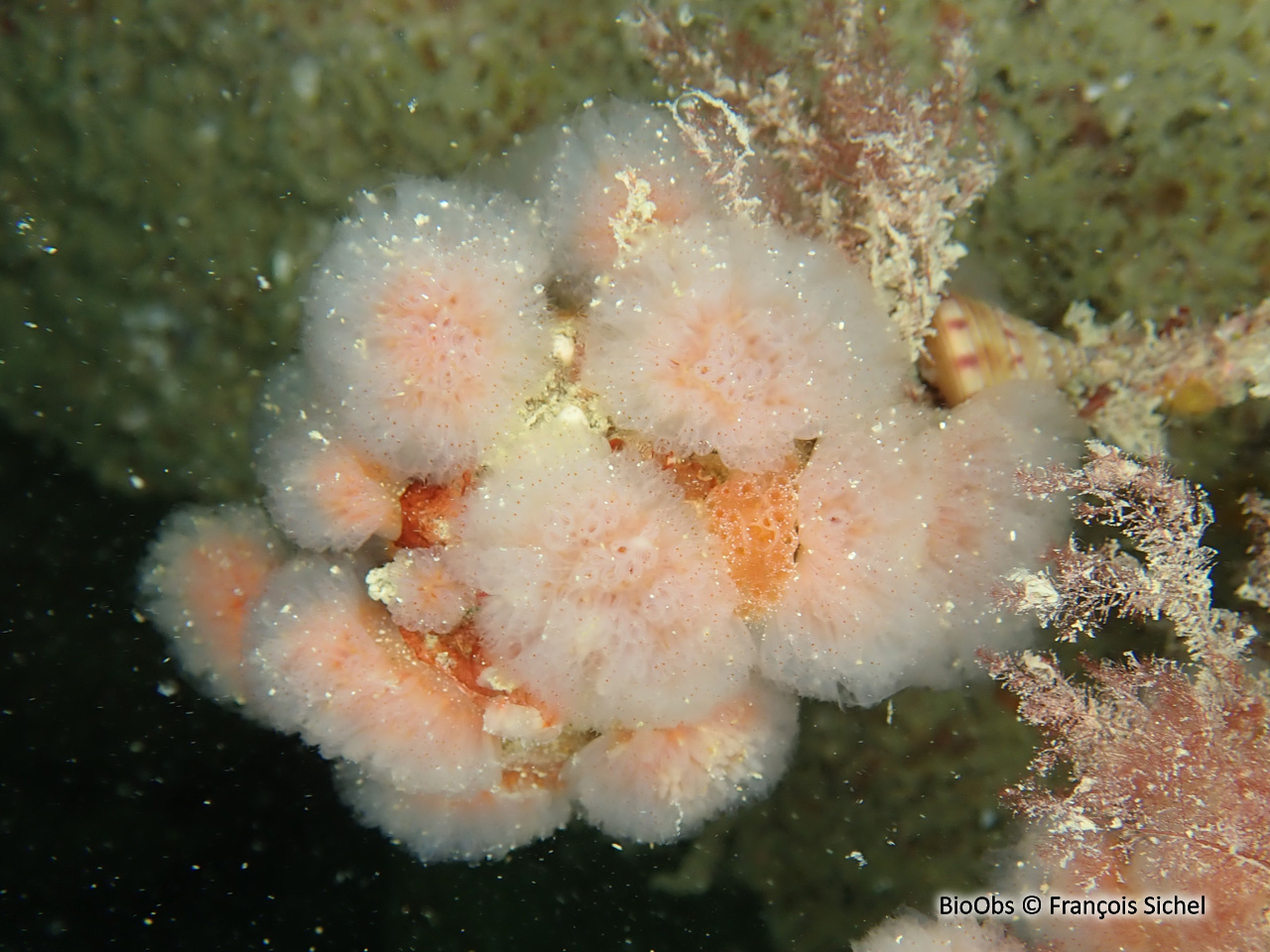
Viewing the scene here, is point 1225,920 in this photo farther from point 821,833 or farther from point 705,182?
point 705,182

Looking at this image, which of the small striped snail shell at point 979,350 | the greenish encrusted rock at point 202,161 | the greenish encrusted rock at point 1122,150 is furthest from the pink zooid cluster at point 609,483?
the greenish encrusted rock at point 1122,150

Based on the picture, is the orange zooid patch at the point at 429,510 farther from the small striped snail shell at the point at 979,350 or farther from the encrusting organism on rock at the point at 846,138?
the small striped snail shell at the point at 979,350

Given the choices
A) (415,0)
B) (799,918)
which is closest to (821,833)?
(799,918)

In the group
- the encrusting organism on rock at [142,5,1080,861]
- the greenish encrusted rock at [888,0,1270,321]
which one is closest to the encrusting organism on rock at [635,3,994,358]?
the encrusting organism on rock at [142,5,1080,861]

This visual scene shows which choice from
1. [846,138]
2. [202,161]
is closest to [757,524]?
[846,138]

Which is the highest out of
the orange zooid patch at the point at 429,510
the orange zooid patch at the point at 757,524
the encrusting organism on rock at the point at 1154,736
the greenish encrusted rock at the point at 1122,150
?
the greenish encrusted rock at the point at 1122,150

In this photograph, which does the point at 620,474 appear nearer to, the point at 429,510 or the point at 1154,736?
the point at 429,510

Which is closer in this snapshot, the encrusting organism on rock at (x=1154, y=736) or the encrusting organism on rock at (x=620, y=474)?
the encrusting organism on rock at (x=620, y=474)
